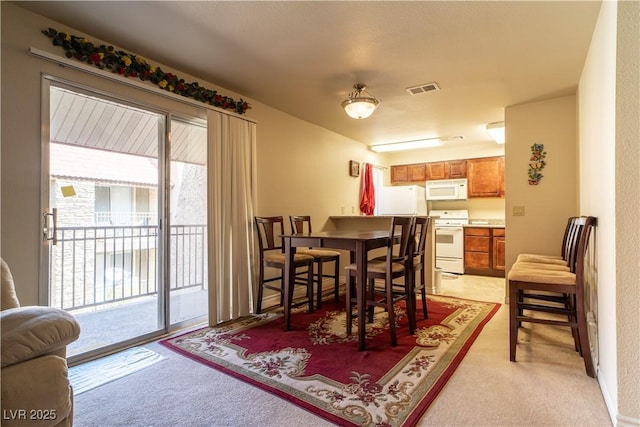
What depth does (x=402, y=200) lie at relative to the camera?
586 cm

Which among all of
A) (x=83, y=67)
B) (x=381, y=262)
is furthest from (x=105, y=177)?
(x=381, y=262)

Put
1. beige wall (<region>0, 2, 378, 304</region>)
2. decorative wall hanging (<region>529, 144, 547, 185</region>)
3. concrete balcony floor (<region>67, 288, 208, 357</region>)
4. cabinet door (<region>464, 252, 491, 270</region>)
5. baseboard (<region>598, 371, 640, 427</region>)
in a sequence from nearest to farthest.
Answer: baseboard (<region>598, 371, 640, 427</region>) → beige wall (<region>0, 2, 378, 304</region>) → concrete balcony floor (<region>67, 288, 208, 357</region>) → decorative wall hanging (<region>529, 144, 547, 185</region>) → cabinet door (<region>464, 252, 491, 270</region>)

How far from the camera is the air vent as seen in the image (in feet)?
10.2

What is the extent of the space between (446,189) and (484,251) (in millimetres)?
1280

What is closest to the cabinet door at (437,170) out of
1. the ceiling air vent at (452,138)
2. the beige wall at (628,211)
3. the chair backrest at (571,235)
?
the ceiling air vent at (452,138)

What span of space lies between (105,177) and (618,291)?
4.01 metres

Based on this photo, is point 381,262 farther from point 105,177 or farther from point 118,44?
point 105,177

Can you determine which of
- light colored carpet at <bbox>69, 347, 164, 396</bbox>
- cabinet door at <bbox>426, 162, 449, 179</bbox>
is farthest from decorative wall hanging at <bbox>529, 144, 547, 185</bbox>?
light colored carpet at <bbox>69, 347, 164, 396</bbox>

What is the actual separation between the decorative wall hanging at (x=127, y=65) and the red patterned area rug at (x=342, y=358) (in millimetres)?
2084

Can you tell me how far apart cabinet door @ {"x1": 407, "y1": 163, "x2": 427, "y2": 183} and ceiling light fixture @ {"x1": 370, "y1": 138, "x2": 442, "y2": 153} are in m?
0.64

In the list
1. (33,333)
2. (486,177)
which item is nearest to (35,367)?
(33,333)

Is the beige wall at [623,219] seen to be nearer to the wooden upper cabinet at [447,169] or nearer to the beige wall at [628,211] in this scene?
the beige wall at [628,211]

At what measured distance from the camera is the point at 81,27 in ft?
7.13

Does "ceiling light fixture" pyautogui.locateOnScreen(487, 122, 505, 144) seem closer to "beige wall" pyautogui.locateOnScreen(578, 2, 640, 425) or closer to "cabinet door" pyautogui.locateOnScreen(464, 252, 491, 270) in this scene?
"cabinet door" pyautogui.locateOnScreen(464, 252, 491, 270)
